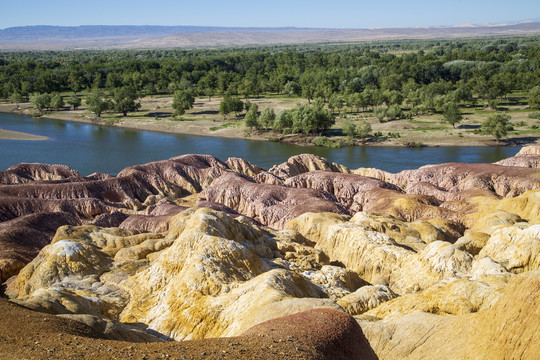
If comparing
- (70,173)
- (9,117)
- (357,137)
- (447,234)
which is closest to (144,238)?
(447,234)

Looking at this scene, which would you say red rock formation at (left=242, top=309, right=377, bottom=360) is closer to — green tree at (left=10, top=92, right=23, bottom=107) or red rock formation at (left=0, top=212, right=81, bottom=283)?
red rock formation at (left=0, top=212, right=81, bottom=283)

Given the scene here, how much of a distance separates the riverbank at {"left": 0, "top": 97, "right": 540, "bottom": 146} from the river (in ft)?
10.2

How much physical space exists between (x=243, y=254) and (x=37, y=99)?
123660 millimetres

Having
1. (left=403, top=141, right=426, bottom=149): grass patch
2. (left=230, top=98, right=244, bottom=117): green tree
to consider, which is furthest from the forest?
(left=403, top=141, right=426, bottom=149): grass patch

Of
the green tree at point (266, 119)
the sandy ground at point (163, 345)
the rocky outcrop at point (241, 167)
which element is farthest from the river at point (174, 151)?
the sandy ground at point (163, 345)

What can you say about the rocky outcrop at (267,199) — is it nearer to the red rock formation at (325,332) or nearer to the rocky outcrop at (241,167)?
the rocky outcrop at (241,167)

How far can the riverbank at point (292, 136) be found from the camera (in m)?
92.2

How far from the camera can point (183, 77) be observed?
16150 centimetres

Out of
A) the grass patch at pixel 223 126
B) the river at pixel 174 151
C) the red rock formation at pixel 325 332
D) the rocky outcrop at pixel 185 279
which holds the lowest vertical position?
the river at pixel 174 151

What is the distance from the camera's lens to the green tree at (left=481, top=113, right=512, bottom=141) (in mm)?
87750

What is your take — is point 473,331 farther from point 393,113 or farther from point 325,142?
point 393,113

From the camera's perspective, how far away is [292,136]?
10025 centimetres

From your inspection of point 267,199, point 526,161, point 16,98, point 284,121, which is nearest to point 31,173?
point 267,199

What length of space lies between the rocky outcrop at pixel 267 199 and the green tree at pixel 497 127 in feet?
184
